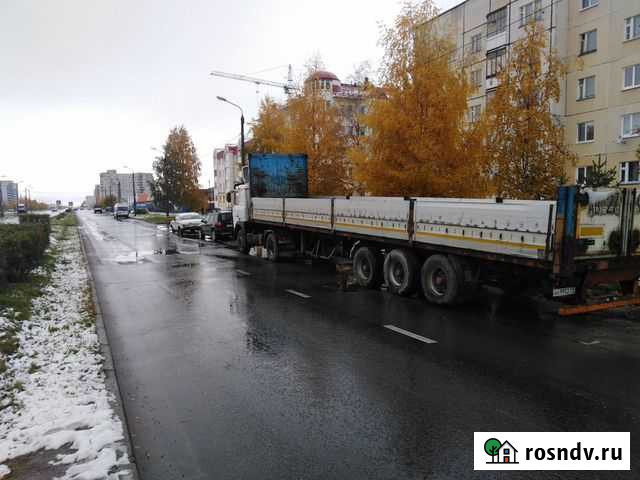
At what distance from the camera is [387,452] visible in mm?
4102

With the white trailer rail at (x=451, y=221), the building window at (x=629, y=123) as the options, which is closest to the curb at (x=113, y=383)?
the white trailer rail at (x=451, y=221)

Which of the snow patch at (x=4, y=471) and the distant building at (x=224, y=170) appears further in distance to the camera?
the distant building at (x=224, y=170)

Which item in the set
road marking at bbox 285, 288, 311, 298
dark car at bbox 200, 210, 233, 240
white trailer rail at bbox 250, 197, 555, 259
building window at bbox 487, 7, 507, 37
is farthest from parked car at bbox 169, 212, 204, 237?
building window at bbox 487, 7, 507, 37

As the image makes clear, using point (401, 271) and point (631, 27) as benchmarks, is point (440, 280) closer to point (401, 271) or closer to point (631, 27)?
point (401, 271)

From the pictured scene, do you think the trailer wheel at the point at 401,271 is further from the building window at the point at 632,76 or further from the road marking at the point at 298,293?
the building window at the point at 632,76

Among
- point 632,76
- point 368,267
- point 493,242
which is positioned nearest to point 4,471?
point 493,242

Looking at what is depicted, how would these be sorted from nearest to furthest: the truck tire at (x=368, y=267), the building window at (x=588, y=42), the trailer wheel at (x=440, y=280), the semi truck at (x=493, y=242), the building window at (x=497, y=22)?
the semi truck at (x=493, y=242), the trailer wheel at (x=440, y=280), the truck tire at (x=368, y=267), the building window at (x=588, y=42), the building window at (x=497, y=22)

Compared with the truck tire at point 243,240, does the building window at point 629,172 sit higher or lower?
higher

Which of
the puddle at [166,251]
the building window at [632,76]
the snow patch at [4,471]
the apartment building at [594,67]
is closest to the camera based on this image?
the snow patch at [4,471]

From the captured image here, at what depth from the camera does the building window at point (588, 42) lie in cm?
2877

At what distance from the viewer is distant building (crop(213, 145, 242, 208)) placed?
93.7 m

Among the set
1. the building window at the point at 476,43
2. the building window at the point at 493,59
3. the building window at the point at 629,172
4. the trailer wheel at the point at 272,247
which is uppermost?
the building window at the point at 476,43

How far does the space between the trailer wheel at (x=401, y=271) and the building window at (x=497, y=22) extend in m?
27.1
